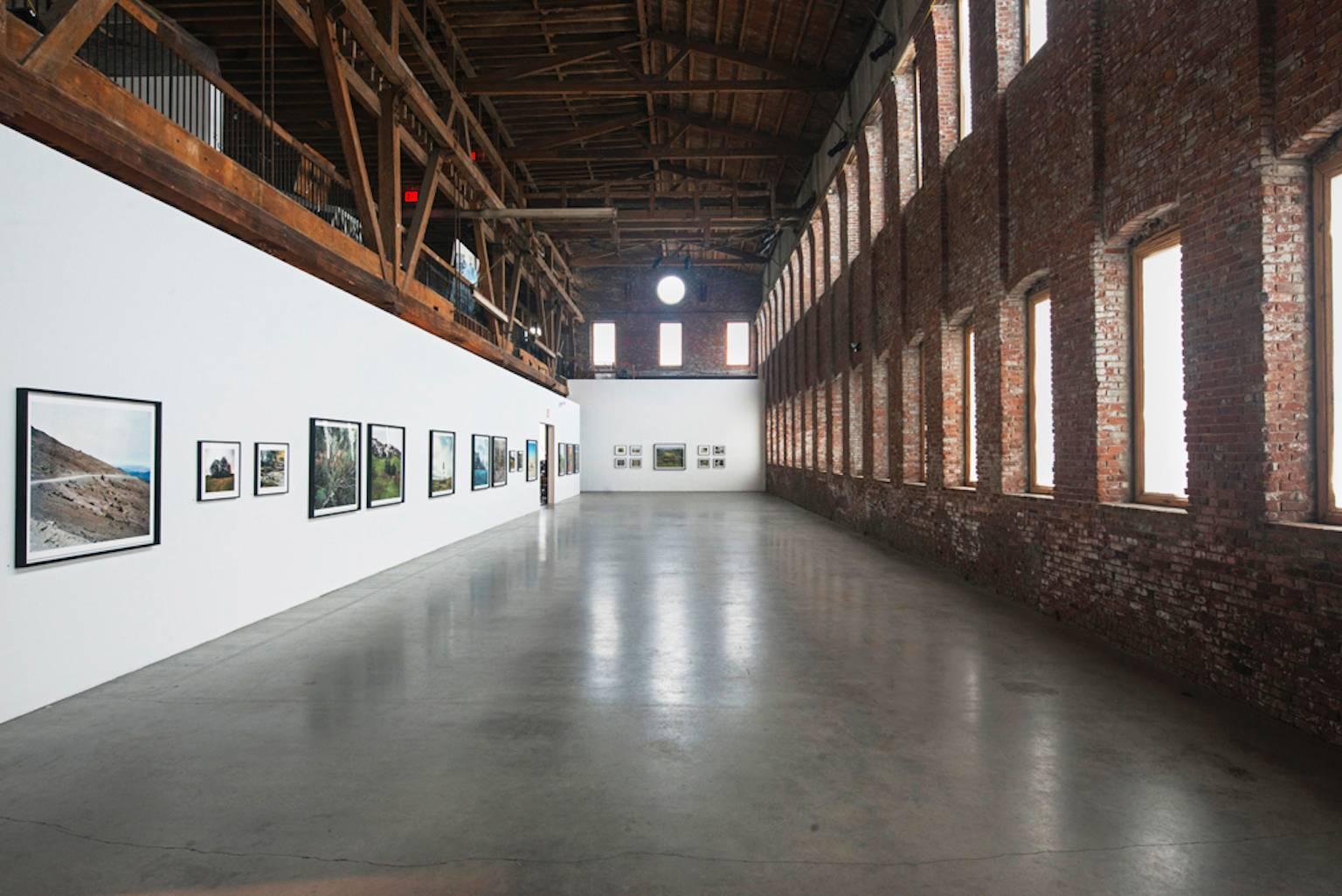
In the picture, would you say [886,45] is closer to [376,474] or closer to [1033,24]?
[1033,24]

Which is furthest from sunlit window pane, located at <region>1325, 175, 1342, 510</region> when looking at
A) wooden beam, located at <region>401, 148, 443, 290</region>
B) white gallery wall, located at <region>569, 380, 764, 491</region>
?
white gallery wall, located at <region>569, 380, 764, 491</region>

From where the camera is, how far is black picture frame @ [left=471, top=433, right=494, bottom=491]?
16016mm

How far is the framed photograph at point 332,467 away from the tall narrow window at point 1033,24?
9.03 metres

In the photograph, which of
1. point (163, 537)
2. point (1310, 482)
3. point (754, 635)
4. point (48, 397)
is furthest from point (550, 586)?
point (1310, 482)

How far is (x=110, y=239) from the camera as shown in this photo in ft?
19.1

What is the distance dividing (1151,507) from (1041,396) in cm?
281

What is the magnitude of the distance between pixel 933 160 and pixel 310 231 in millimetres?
8606

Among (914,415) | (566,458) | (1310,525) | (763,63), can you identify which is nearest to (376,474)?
(914,415)

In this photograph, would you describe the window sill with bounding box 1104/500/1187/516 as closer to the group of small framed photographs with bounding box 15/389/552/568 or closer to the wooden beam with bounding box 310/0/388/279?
the group of small framed photographs with bounding box 15/389/552/568

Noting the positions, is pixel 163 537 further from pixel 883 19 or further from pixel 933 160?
pixel 883 19

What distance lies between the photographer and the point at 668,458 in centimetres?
3372

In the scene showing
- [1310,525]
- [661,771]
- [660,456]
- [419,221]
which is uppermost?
[419,221]

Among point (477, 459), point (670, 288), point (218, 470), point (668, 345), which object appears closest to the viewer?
point (218, 470)

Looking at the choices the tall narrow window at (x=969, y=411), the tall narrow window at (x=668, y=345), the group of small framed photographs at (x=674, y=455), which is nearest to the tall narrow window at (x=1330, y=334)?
the tall narrow window at (x=969, y=411)
